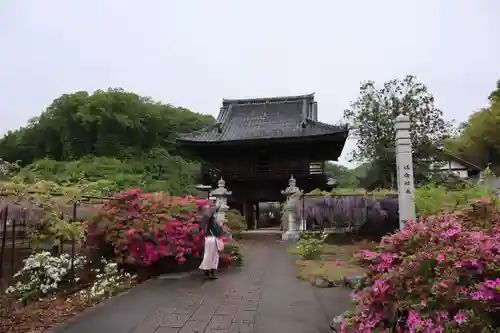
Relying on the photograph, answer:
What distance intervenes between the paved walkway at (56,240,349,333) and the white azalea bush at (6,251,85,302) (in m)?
1.09

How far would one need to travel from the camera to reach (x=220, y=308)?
5719 mm

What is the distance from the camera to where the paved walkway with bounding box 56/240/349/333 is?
4.81 m

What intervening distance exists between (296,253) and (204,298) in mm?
6576

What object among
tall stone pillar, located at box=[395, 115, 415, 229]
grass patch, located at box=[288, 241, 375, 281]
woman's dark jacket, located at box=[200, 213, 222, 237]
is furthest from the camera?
tall stone pillar, located at box=[395, 115, 415, 229]

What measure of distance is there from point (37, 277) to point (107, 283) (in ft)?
3.81

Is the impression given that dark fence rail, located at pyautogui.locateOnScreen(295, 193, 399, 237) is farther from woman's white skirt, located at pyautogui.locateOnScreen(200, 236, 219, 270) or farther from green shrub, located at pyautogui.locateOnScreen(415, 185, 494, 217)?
woman's white skirt, located at pyautogui.locateOnScreen(200, 236, 219, 270)

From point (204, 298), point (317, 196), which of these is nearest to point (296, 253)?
point (317, 196)

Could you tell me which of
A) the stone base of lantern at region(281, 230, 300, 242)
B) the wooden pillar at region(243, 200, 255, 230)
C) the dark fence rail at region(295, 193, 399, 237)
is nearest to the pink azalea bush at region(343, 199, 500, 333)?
the dark fence rail at region(295, 193, 399, 237)

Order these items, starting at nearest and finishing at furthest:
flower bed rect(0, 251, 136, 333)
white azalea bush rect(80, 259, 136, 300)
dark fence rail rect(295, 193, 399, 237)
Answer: flower bed rect(0, 251, 136, 333)
white azalea bush rect(80, 259, 136, 300)
dark fence rail rect(295, 193, 399, 237)

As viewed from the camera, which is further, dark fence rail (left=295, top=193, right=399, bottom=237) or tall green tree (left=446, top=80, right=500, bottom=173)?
tall green tree (left=446, top=80, right=500, bottom=173)

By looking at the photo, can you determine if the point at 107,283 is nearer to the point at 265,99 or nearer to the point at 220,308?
the point at 220,308

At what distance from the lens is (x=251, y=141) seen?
71.9ft

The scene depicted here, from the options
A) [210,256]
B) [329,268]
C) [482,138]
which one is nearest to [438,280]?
[210,256]

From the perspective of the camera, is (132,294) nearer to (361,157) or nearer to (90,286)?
(90,286)
